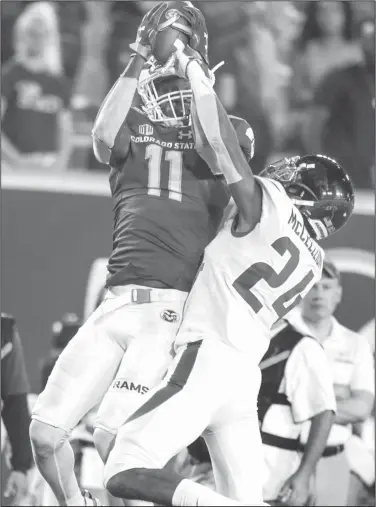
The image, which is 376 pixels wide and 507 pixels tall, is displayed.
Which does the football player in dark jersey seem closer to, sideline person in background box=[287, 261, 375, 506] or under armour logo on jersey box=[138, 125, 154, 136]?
under armour logo on jersey box=[138, 125, 154, 136]

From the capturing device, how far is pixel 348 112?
7238 millimetres

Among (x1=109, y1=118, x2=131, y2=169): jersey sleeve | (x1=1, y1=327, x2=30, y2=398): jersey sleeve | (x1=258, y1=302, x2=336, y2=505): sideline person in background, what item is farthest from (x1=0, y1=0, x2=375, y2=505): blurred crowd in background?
(x1=109, y1=118, x2=131, y2=169): jersey sleeve

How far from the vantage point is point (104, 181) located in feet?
21.7

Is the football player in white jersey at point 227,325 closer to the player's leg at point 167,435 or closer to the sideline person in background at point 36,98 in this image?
the player's leg at point 167,435

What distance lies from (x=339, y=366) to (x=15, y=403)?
83.4 inches

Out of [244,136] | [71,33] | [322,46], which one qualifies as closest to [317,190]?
[244,136]

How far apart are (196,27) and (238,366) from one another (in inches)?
53.4

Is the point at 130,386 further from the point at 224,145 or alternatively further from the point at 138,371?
the point at 224,145

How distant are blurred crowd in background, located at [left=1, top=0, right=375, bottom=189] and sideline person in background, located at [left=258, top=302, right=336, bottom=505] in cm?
190

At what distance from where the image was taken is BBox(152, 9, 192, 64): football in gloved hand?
4020 millimetres

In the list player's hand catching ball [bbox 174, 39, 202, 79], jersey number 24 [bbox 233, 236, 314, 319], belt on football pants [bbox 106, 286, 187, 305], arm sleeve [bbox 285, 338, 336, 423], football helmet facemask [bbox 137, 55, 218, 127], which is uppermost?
player's hand catching ball [bbox 174, 39, 202, 79]

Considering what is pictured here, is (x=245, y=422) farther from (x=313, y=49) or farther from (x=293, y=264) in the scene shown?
(x=313, y=49)

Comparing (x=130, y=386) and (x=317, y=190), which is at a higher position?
(x=317, y=190)

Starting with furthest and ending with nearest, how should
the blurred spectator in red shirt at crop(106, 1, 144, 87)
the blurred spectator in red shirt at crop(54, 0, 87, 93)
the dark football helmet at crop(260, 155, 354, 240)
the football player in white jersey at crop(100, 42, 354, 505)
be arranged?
1. the blurred spectator in red shirt at crop(54, 0, 87, 93)
2. the blurred spectator in red shirt at crop(106, 1, 144, 87)
3. the dark football helmet at crop(260, 155, 354, 240)
4. the football player in white jersey at crop(100, 42, 354, 505)
